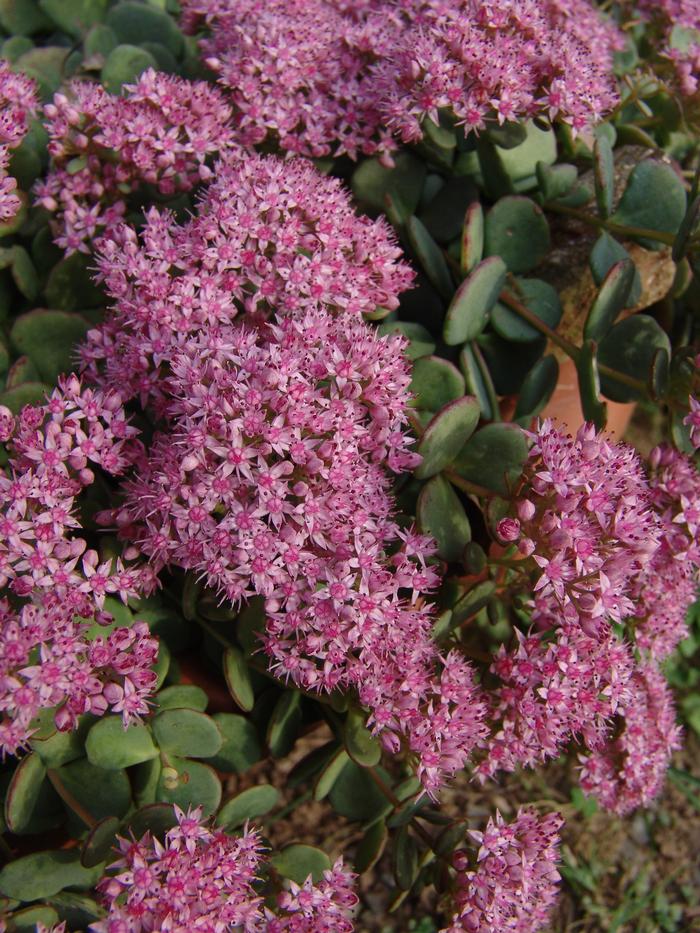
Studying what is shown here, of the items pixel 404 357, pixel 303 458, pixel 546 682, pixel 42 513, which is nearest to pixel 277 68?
pixel 404 357

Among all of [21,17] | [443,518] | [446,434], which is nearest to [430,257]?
[446,434]

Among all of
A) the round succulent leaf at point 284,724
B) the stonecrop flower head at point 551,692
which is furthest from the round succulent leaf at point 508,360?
the round succulent leaf at point 284,724

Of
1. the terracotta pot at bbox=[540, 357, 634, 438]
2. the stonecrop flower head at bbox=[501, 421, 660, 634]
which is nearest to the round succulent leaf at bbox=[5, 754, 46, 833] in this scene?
the stonecrop flower head at bbox=[501, 421, 660, 634]

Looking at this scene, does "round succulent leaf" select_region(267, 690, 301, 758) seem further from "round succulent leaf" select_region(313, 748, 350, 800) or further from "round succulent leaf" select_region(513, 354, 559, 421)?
"round succulent leaf" select_region(513, 354, 559, 421)

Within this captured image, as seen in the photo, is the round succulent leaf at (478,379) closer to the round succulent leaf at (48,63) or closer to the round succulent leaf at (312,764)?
the round succulent leaf at (312,764)

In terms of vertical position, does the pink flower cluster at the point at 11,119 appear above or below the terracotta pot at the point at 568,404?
above

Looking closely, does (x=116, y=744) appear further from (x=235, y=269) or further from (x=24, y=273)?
(x=24, y=273)

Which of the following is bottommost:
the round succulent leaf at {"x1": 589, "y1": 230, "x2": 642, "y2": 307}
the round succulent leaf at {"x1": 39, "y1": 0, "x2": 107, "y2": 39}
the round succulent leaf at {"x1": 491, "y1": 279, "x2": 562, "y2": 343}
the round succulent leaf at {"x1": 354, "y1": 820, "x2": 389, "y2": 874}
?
the round succulent leaf at {"x1": 354, "y1": 820, "x2": 389, "y2": 874}
